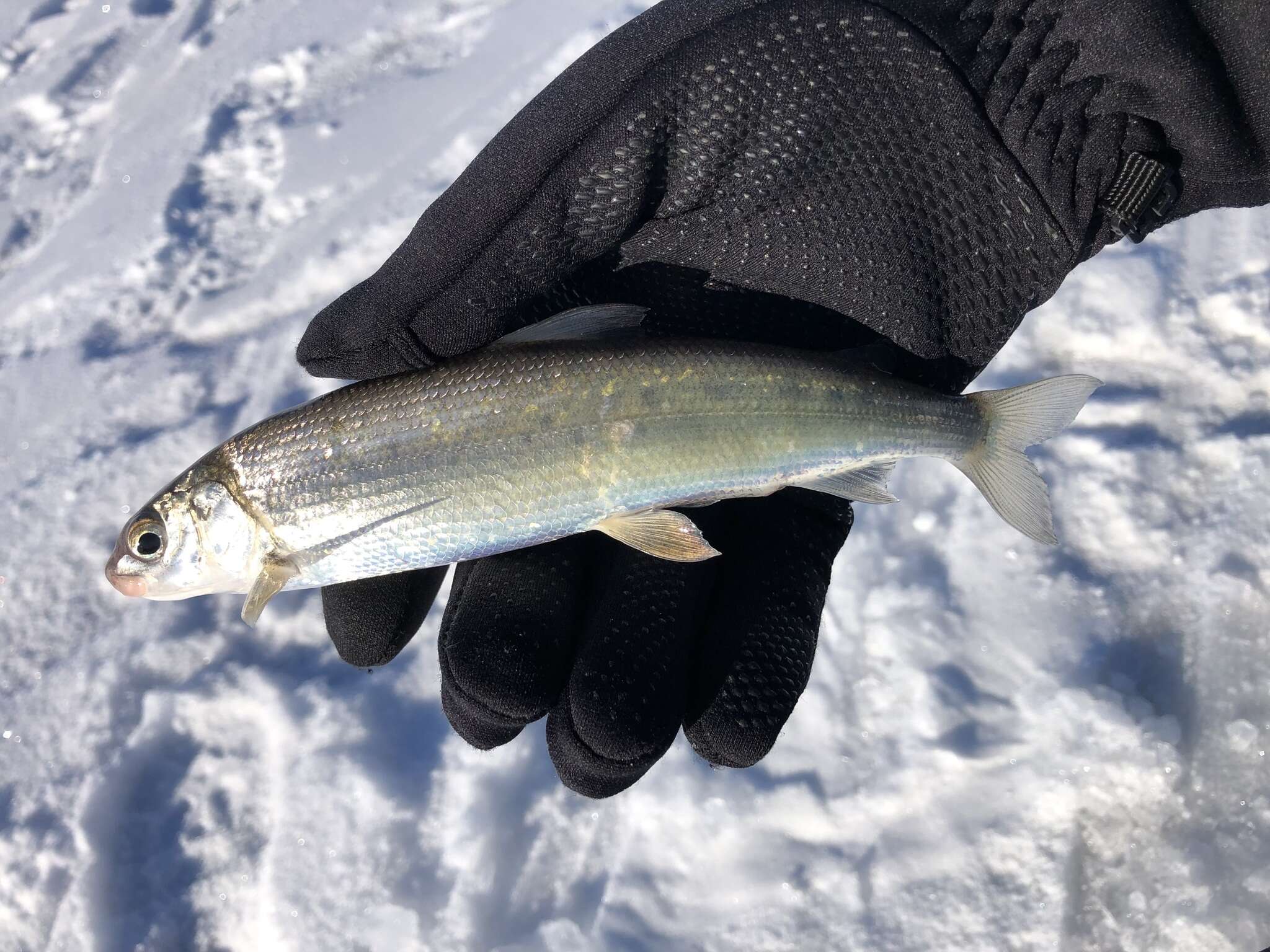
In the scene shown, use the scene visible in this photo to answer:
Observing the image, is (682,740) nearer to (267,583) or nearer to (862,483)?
(862,483)

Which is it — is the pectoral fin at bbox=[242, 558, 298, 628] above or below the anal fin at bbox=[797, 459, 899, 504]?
above

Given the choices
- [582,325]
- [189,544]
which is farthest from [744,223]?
[189,544]

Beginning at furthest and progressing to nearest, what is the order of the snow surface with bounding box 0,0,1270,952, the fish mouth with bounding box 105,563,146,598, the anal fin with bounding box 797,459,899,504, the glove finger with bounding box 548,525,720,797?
the snow surface with bounding box 0,0,1270,952 → the anal fin with bounding box 797,459,899,504 → the fish mouth with bounding box 105,563,146,598 → the glove finger with bounding box 548,525,720,797

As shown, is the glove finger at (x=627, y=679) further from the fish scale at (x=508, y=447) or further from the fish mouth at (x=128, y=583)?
the fish mouth at (x=128, y=583)

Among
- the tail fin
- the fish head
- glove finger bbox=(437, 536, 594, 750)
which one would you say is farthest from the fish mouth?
the tail fin

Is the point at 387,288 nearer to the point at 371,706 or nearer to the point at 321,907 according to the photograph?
the point at 371,706

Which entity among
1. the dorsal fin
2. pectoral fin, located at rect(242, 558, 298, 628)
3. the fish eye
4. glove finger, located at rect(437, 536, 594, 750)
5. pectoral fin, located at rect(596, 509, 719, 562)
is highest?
the dorsal fin

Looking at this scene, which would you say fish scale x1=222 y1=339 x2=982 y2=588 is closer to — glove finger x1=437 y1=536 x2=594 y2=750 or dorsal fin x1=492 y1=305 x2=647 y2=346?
dorsal fin x1=492 y1=305 x2=647 y2=346
